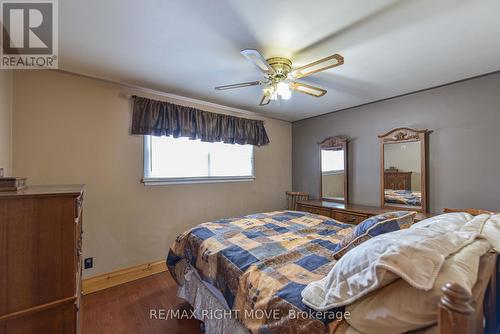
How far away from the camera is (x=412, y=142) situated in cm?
288

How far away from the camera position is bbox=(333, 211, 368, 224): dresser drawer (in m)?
2.88

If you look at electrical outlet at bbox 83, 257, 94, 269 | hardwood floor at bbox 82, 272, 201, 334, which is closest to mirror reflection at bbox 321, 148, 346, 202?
hardwood floor at bbox 82, 272, 201, 334

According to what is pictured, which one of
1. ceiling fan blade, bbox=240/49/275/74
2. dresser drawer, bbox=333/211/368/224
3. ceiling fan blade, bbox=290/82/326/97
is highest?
ceiling fan blade, bbox=240/49/275/74

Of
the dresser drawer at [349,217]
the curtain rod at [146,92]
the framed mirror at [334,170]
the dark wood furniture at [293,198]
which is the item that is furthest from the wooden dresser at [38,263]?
the framed mirror at [334,170]

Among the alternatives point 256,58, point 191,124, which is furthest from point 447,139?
point 191,124

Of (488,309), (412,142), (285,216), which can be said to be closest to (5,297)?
(488,309)

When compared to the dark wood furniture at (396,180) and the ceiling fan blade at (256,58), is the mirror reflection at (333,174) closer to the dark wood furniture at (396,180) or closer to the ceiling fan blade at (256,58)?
the dark wood furniture at (396,180)

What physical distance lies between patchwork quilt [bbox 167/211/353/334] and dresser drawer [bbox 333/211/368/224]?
766 mm

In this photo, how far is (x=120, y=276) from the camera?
102 inches

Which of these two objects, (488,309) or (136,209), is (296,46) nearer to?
(488,309)

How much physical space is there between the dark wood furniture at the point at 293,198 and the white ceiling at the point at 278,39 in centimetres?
205

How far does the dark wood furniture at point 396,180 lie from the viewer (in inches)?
115

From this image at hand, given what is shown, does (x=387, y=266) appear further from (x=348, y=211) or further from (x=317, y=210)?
(x=317, y=210)

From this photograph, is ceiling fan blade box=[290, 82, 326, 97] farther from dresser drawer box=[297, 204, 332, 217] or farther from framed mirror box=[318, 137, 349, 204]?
dresser drawer box=[297, 204, 332, 217]
